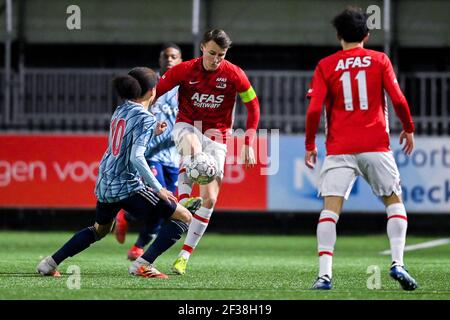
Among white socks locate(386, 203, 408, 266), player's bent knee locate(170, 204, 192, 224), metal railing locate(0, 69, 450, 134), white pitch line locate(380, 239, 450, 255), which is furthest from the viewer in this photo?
metal railing locate(0, 69, 450, 134)

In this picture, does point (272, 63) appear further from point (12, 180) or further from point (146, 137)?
point (146, 137)

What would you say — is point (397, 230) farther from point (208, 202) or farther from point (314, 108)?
point (208, 202)

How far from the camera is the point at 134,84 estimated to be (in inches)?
346

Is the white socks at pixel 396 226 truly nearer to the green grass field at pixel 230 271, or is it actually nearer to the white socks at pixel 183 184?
the green grass field at pixel 230 271

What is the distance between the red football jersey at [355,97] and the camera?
25.5 feet

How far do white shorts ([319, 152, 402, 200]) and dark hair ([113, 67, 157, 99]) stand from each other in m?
1.77

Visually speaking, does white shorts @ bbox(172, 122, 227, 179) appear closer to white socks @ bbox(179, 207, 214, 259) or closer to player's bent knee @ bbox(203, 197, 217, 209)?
player's bent knee @ bbox(203, 197, 217, 209)

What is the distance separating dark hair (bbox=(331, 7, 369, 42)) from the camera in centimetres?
776

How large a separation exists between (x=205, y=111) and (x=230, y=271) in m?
1.43

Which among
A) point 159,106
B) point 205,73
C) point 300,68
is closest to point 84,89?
point 300,68

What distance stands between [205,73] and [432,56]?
1200 centimetres

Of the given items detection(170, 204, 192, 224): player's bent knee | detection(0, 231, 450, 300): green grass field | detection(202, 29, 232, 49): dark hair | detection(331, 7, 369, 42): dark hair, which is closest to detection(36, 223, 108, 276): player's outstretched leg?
detection(0, 231, 450, 300): green grass field

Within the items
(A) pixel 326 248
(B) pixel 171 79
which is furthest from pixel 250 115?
(A) pixel 326 248
